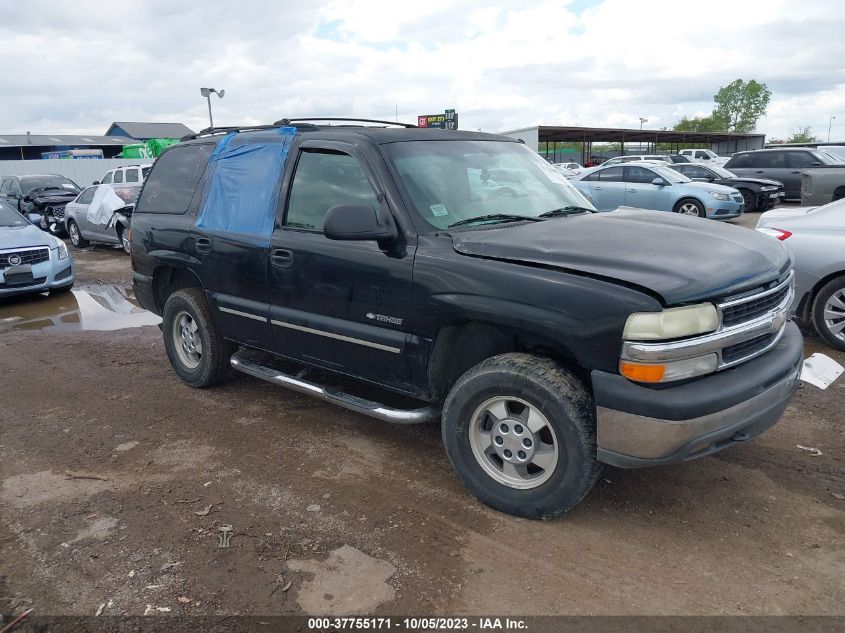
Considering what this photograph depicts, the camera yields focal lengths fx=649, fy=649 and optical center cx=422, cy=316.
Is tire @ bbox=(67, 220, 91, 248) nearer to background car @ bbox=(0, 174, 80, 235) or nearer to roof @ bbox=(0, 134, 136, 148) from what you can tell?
background car @ bbox=(0, 174, 80, 235)

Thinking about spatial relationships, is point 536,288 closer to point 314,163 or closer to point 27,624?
point 314,163

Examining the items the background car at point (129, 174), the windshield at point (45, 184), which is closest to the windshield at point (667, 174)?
the background car at point (129, 174)

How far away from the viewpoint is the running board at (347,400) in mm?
3742

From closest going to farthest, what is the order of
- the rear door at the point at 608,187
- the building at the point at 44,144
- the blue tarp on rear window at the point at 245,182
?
the blue tarp on rear window at the point at 245,182
the rear door at the point at 608,187
the building at the point at 44,144

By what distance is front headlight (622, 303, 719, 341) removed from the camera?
2818 millimetres

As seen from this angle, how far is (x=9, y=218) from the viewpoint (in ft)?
34.1

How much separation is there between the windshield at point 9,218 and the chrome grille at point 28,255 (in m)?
1.01

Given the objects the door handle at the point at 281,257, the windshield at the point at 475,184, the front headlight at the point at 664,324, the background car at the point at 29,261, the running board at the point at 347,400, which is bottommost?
the running board at the point at 347,400

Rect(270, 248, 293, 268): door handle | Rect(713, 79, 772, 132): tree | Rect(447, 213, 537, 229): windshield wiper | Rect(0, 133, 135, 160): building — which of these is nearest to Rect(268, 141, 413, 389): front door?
Rect(270, 248, 293, 268): door handle

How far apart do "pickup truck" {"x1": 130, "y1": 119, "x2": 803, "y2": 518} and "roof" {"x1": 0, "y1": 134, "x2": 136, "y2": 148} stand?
208 feet

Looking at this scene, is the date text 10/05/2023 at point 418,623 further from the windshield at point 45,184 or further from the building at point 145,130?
the building at point 145,130

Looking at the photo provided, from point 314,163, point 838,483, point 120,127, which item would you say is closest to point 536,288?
point 314,163

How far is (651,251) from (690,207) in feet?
42.0

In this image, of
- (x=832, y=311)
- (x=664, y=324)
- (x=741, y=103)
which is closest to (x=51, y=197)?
(x=832, y=311)
